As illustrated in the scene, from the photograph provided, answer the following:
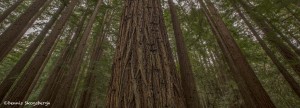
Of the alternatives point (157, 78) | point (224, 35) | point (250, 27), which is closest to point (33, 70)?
point (224, 35)

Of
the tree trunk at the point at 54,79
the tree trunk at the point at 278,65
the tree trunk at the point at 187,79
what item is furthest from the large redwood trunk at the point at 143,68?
the tree trunk at the point at 278,65

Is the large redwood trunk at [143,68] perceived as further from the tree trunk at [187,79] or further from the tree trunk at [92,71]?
the tree trunk at [92,71]

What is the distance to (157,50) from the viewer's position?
2186 millimetres

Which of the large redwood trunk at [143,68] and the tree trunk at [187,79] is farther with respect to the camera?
the tree trunk at [187,79]

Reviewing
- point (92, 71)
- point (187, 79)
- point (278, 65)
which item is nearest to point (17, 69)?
point (92, 71)

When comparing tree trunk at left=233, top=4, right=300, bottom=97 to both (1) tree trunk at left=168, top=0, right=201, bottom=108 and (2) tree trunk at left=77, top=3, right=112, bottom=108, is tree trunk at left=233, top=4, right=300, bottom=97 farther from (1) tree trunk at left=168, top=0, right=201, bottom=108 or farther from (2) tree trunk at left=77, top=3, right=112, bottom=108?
(2) tree trunk at left=77, top=3, right=112, bottom=108

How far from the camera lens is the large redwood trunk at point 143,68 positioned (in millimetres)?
1747

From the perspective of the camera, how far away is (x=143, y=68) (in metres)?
1.96

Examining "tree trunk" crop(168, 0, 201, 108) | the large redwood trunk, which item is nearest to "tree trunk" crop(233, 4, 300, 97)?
"tree trunk" crop(168, 0, 201, 108)

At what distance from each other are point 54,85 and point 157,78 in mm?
9408

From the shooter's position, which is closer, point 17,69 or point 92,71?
point 17,69

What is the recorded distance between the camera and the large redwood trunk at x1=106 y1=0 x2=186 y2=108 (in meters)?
1.75

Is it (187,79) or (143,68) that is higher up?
(143,68)

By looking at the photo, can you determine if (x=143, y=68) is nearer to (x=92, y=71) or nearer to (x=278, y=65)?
(x=278, y=65)
